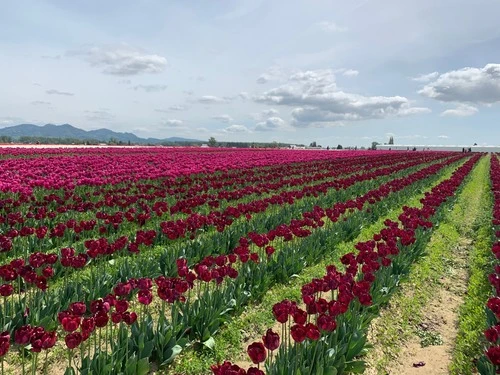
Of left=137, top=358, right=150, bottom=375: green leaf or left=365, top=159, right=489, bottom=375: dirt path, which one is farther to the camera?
left=365, top=159, right=489, bottom=375: dirt path

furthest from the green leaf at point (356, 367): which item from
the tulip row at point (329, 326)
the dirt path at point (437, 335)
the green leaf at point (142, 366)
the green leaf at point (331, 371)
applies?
the green leaf at point (142, 366)

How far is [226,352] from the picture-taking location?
4.63 m

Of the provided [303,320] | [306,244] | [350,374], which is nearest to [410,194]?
[306,244]

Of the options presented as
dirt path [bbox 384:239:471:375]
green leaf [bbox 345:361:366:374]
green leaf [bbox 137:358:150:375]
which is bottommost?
dirt path [bbox 384:239:471:375]

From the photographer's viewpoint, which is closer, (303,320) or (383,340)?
(303,320)

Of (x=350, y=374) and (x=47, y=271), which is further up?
(x=47, y=271)

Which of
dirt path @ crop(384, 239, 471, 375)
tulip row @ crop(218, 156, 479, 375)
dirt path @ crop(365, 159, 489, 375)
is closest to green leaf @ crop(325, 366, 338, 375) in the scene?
tulip row @ crop(218, 156, 479, 375)

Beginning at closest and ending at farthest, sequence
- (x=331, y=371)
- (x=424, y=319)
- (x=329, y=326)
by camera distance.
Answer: (x=329, y=326)
(x=331, y=371)
(x=424, y=319)

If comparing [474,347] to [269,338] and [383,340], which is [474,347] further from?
[269,338]

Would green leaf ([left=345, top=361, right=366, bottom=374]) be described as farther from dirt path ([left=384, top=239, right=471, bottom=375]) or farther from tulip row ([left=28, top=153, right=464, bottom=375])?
tulip row ([left=28, top=153, right=464, bottom=375])

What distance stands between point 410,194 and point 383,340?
1302 cm

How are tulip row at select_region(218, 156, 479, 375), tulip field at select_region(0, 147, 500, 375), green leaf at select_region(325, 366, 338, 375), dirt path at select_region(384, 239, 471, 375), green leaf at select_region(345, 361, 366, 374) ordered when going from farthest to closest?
dirt path at select_region(384, 239, 471, 375), green leaf at select_region(345, 361, 366, 374), green leaf at select_region(325, 366, 338, 375), tulip field at select_region(0, 147, 500, 375), tulip row at select_region(218, 156, 479, 375)

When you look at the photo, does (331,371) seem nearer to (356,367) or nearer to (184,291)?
(356,367)

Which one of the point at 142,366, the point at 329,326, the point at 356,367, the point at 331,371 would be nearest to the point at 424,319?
the point at 356,367
